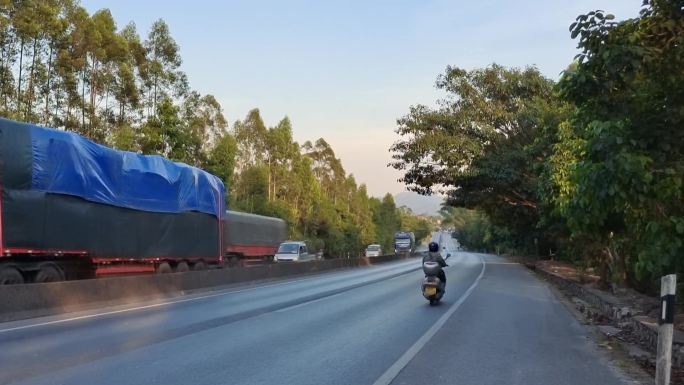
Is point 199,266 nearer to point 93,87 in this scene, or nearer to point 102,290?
point 102,290

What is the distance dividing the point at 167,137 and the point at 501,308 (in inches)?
1084

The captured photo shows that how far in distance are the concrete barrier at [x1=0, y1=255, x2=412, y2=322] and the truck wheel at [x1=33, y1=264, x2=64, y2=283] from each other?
103cm

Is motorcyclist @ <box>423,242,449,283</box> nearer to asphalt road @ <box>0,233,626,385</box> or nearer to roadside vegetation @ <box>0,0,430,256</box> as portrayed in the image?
asphalt road @ <box>0,233,626,385</box>

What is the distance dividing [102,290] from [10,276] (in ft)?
8.08

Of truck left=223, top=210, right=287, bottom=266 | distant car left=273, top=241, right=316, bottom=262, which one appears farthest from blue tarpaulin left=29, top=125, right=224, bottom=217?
distant car left=273, top=241, right=316, bottom=262

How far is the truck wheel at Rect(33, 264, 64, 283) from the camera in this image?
1644cm

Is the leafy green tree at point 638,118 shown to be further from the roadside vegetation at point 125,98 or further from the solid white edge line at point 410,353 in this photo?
the roadside vegetation at point 125,98

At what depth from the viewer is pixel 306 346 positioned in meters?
10.1

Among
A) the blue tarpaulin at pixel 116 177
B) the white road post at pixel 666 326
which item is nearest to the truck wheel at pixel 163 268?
the blue tarpaulin at pixel 116 177

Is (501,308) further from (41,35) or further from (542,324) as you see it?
(41,35)

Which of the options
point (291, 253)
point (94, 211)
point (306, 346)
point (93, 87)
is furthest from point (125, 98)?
point (306, 346)

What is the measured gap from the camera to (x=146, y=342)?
10383 millimetres

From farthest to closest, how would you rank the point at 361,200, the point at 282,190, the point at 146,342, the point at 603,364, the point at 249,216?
the point at 361,200 < the point at 282,190 < the point at 249,216 < the point at 146,342 < the point at 603,364

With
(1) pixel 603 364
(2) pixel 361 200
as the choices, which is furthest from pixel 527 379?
(2) pixel 361 200
